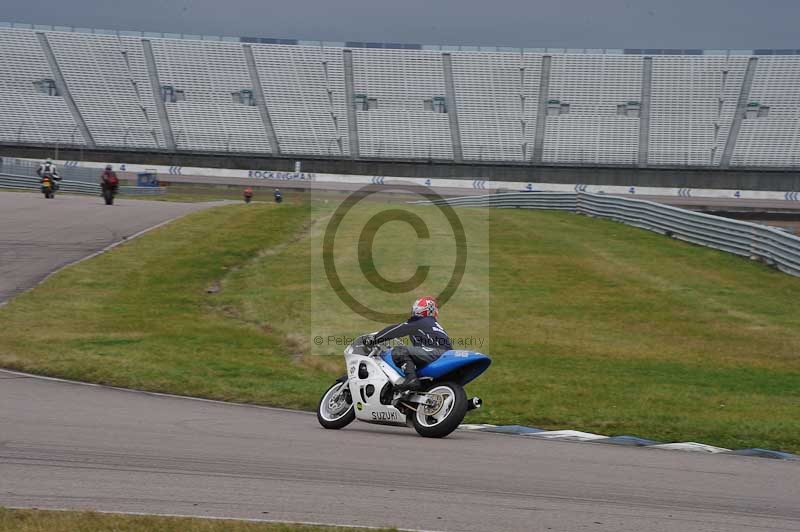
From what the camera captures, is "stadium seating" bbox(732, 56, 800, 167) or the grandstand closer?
"stadium seating" bbox(732, 56, 800, 167)

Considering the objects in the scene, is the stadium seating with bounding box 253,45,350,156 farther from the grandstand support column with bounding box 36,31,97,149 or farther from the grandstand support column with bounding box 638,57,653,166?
the grandstand support column with bounding box 638,57,653,166

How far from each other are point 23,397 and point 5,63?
64982 mm

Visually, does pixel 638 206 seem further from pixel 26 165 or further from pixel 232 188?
pixel 26 165

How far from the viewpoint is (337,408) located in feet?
34.3

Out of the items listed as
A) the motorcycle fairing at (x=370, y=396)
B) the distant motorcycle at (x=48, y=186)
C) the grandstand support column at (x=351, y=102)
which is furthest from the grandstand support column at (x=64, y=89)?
the motorcycle fairing at (x=370, y=396)

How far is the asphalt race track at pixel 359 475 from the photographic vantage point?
6.25 meters

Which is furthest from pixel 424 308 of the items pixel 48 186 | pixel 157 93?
pixel 157 93

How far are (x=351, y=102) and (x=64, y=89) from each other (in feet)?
66.9

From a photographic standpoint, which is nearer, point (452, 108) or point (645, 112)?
point (645, 112)

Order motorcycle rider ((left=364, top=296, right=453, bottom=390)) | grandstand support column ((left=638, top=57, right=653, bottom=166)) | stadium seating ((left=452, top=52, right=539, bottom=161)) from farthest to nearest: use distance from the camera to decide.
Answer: stadium seating ((left=452, top=52, right=539, bottom=161)), grandstand support column ((left=638, top=57, right=653, bottom=166)), motorcycle rider ((left=364, top=296, right=453, bottom=390))

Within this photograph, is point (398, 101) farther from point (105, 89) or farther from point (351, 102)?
point (105, 89)

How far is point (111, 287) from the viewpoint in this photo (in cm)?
2183

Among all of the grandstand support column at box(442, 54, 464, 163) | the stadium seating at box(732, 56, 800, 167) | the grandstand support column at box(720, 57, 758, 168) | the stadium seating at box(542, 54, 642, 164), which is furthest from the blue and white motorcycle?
the stadium seating at box(732, 56, 800, 167)

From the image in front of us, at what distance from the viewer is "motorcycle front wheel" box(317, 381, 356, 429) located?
10.3 m
